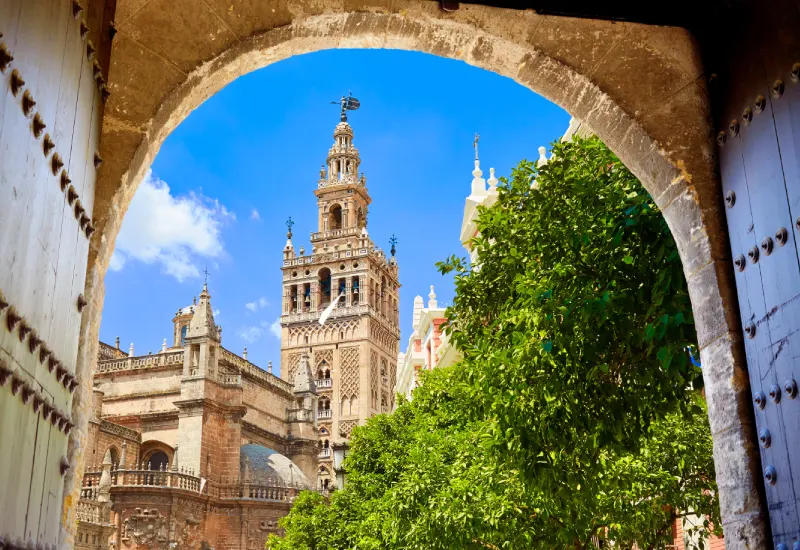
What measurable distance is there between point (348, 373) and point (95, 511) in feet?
133

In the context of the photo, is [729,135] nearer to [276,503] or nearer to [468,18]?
[468,18]

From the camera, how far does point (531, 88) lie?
17.0 feet

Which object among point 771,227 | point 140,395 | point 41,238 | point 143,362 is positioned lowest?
point 41,238

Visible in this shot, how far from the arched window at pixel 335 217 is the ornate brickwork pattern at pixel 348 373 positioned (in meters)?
11.5

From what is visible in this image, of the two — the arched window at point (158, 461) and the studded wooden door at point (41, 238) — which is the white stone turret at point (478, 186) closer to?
the arched window at point (158, 461)

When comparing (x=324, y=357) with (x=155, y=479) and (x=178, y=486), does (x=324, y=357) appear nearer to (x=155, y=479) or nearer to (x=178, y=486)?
(x=178, y=486)

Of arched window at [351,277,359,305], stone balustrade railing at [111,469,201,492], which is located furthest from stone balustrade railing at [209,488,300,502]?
arched window at [351,277,359,305]

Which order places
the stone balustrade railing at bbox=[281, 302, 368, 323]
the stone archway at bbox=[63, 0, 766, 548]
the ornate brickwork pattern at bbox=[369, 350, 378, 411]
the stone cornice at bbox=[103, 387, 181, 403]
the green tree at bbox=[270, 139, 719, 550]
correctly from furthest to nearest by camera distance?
the stone balustrade railing at bbox=[281, 302, 368, 323], the ornate brickwork pattern at bbox=[369, 350, 378, 411], the stone cornice at bbox=[103, 387, 181, 403], the green tree at bbox=[270, 139, 719, 550], the stone archway at bbox=[63, 0, 766, 548]

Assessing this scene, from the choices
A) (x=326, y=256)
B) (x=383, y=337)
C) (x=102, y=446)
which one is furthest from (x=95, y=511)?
(x=383, y=337)

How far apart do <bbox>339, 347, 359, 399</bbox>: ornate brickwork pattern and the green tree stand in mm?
55680

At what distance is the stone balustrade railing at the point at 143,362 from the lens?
42.0 m

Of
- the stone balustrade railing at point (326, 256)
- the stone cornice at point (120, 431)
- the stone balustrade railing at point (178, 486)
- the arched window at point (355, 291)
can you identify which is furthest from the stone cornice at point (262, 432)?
the stone balustrade railing at point (326, 256)

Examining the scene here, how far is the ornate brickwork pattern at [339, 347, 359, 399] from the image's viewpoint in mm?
70375

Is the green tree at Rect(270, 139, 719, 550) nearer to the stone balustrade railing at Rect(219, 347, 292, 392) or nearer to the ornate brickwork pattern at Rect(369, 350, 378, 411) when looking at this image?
the stone balustrade railing at Rect(219, 347, 292, 392)
